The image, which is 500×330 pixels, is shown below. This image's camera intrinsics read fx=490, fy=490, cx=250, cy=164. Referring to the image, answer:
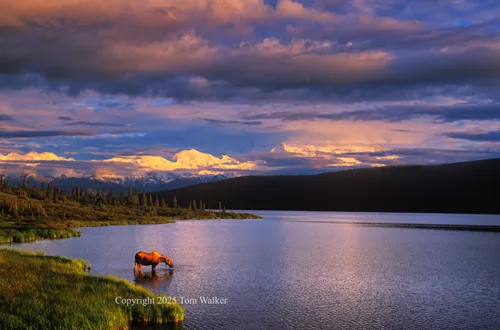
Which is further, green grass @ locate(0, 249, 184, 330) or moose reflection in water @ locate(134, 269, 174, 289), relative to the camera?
moose reflection in water @ locate(134, 269, 174, 289)

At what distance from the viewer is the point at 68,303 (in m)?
26.3

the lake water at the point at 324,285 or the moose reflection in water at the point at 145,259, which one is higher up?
the moose reflection in water at the point at 145,259

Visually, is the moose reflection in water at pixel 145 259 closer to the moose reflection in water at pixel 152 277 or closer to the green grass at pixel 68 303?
the moose reflection in water at pixel 152 277

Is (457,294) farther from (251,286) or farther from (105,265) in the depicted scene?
(105,265)

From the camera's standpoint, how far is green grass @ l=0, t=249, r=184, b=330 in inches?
917

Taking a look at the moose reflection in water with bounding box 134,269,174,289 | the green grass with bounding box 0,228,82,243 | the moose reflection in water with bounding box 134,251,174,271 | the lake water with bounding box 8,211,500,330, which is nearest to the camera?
the lake water with bounding box 8,211,500,330

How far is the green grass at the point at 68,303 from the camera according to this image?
76.4 ft

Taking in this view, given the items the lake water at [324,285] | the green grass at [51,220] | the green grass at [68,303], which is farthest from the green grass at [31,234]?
the green grass at [68,303]

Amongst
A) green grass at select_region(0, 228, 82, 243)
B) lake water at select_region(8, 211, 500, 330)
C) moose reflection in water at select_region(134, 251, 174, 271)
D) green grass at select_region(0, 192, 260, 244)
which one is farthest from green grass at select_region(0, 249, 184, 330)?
green grass at select_region(0, 192, 260, 244)

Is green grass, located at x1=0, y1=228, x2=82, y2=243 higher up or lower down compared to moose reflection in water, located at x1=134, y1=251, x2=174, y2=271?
lower down

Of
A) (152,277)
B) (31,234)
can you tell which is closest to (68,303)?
(152,277)

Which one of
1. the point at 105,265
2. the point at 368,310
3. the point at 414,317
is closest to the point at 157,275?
the point at 105,265

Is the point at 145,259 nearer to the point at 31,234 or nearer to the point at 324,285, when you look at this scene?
the point at 324,285

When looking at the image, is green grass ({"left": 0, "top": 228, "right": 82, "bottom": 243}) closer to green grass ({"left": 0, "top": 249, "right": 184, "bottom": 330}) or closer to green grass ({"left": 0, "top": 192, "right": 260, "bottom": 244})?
green grass ({"left": 0, "top": 192, "right": 260, "bottom": 244})
